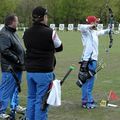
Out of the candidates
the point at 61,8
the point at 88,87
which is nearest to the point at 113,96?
the point at 88,87

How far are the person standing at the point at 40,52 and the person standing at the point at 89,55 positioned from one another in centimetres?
261

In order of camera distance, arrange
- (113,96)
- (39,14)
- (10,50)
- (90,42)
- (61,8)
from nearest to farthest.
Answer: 1. (39,14)
2. (10,50)
3. (90,42)
4. (113,96)
5. (61,8)

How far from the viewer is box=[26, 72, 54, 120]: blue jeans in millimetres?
7383

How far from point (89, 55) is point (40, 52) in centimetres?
282

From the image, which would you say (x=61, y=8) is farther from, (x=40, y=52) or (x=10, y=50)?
(x=40, y=52)

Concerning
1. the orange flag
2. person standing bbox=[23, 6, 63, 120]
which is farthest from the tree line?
person standing bbox=[23, 6, 63, 120]

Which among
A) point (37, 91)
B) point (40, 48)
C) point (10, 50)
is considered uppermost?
point (40, 48)

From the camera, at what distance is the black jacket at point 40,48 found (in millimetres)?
7273

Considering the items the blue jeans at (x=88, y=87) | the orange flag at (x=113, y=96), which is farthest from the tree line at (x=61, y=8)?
the blue jeans at (x=88, y=87)

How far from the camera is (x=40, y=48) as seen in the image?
24.0 ft

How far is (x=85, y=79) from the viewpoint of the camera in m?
10.1

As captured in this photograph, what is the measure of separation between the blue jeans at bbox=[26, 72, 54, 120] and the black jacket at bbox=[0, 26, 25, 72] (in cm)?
114

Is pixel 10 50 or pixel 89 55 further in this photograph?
pixel 89 55

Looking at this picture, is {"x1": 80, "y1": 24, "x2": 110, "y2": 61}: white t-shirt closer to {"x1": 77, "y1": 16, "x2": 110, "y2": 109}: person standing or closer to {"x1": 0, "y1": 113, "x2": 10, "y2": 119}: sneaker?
{"x1": 77, "y1": 16, "x2": 110, "y2": 109}: person standing
